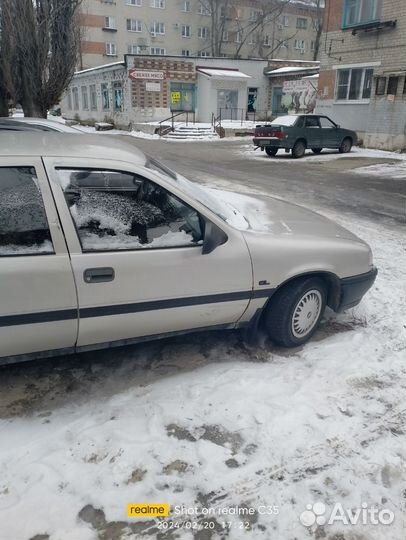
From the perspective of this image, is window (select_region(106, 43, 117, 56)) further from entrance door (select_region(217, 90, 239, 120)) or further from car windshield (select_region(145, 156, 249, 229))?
car windshield (select_region(145, 156, 249, 229))

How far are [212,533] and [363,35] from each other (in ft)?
74.8

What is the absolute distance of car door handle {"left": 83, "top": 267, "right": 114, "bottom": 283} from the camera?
2668mm

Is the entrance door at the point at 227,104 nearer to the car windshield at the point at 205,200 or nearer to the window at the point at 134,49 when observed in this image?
the window at the point at 134,49

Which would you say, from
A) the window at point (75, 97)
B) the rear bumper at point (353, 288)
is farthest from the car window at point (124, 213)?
the window at point (75, 97)

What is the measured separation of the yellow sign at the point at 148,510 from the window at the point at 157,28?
52.4 m

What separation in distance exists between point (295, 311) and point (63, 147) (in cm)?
204

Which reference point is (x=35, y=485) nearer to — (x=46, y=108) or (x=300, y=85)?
(x=46, y=108)

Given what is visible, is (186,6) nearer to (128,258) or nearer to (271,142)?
(271,142)

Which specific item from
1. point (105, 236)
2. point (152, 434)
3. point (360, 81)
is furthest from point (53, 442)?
point (360, 81)

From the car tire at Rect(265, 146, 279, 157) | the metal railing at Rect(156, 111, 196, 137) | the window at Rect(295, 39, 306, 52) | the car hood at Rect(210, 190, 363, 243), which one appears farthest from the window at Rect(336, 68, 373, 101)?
the window at Rect(295, 39, 306, 52)

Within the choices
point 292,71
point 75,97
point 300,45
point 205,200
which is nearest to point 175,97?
point 292,71

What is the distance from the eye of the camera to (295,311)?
11.2 ft

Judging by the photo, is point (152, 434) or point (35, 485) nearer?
point (35, 485)

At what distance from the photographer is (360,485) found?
231 cm
